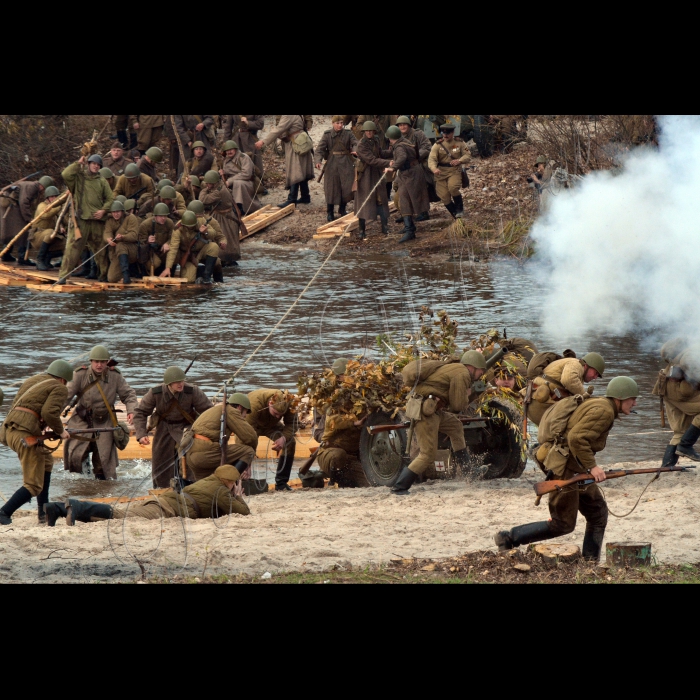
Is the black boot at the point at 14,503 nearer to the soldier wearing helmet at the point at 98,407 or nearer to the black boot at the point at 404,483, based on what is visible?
the soldier wearing helmet at the point at 98,407

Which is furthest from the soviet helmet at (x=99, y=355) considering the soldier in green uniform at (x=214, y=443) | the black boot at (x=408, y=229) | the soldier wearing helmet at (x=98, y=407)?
the black boot at (x=408, y=229)

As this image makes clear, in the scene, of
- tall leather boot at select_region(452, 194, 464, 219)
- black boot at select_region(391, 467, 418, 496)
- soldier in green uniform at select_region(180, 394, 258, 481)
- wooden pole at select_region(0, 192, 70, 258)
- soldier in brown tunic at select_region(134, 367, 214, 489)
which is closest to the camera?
soldier in green uniform at select_region(180, 394, 258, 481)

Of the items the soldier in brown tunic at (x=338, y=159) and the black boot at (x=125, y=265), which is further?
the soldier in brown tunic at (x=338, y=159)

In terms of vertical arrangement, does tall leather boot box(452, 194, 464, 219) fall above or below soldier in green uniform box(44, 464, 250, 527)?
above

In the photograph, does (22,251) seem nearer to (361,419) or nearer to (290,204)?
(290,204)

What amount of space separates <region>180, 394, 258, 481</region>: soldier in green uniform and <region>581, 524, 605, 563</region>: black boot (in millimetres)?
2857

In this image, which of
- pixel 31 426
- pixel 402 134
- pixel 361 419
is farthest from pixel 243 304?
pixel 31 426

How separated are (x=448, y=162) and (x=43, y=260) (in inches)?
261

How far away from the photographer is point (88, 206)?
19.9 m

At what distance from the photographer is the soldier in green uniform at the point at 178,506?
9734 millimetres

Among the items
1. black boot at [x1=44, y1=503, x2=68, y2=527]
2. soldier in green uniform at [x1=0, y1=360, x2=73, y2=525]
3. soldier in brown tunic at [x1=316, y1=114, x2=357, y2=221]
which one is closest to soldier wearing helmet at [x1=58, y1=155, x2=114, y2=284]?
soldier in brown tunic at [x1=316, y1=114, x2=357, y2=221]

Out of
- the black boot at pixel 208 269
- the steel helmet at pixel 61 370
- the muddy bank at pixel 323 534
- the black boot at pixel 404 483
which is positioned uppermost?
the black boot at pixel 208 269

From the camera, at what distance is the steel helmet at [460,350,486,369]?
10.7m

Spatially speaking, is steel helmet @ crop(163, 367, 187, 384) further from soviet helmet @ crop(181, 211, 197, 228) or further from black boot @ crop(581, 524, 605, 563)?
soviet helmet @ crop(181, 211, 197, 228)
